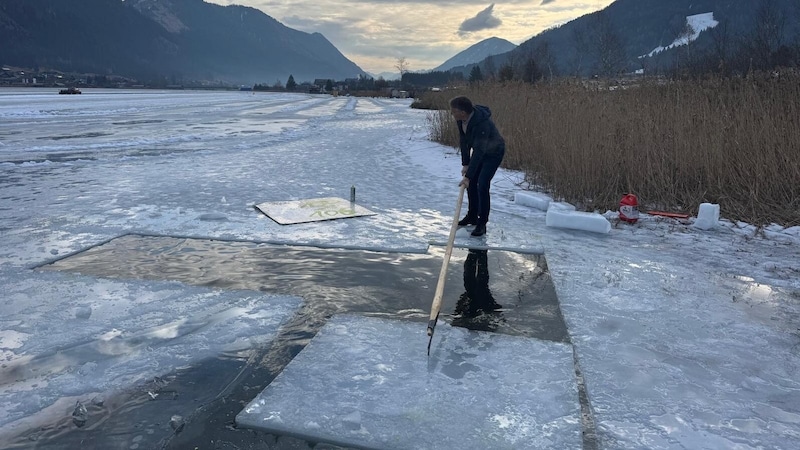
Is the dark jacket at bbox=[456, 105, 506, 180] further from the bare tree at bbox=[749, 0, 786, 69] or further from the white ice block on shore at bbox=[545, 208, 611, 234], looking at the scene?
the bare tree at bbox=[749, 0, 786, 69]

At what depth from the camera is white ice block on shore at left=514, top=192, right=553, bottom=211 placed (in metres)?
7.74

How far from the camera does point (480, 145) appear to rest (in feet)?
19.3

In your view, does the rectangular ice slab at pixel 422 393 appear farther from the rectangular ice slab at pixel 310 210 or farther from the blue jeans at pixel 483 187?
the rectangular ice slab at pixel 310 210

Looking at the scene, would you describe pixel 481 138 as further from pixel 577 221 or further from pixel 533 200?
pixel 533 200

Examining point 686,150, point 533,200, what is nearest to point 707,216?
point 686,150

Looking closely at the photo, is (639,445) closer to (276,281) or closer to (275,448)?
(275,448)

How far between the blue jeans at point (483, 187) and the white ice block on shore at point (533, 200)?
165 centimetres

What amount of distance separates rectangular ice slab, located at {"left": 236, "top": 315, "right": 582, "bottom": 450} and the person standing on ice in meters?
2.56

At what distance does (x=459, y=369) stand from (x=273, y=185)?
652 centimetres

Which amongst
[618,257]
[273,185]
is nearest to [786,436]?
[618,257]

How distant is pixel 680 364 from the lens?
339 cm

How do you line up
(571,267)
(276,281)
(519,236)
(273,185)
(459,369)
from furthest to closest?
(273,185)
(519,236)
(571,267)
(276,281)
(459,369)

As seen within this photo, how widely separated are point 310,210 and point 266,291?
2.96 metres

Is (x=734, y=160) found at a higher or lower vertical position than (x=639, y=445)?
higher
